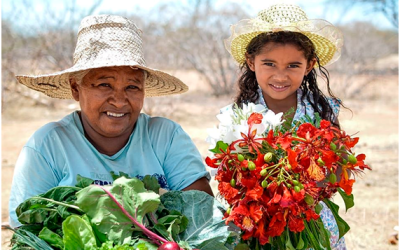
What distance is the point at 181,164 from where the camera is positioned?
2766 millimetres

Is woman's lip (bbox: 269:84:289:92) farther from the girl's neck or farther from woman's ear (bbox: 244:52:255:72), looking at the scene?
woman's ear (bbox: 244:52:255:72)

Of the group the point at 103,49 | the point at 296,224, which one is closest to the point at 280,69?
the point at 103,49

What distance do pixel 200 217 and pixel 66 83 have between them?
1.24m

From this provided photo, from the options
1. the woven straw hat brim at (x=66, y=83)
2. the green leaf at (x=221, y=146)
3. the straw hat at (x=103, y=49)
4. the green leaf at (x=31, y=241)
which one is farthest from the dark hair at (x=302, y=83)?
the green leaf at (x=31, y=241)

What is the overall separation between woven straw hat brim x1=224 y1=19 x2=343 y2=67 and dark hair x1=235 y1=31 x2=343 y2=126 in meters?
0.04

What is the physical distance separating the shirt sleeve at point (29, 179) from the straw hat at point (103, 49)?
477 millimetres

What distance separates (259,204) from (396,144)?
813 centimetres

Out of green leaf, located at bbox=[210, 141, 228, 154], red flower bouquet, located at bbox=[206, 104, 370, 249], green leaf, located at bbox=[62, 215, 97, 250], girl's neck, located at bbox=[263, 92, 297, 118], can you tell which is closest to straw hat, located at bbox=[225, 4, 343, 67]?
girl's neck, located at bbox=[263, 92, 297, 118]

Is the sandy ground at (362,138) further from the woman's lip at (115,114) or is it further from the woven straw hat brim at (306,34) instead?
the woman's lip at (115,114)

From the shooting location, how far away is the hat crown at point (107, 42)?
2.61 metres

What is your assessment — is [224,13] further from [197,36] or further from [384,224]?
[384,224]

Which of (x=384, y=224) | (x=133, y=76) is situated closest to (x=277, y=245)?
(x=133, y=76)

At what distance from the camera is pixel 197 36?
1497 cm

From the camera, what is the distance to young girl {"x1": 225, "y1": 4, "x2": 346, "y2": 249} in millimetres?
2914
